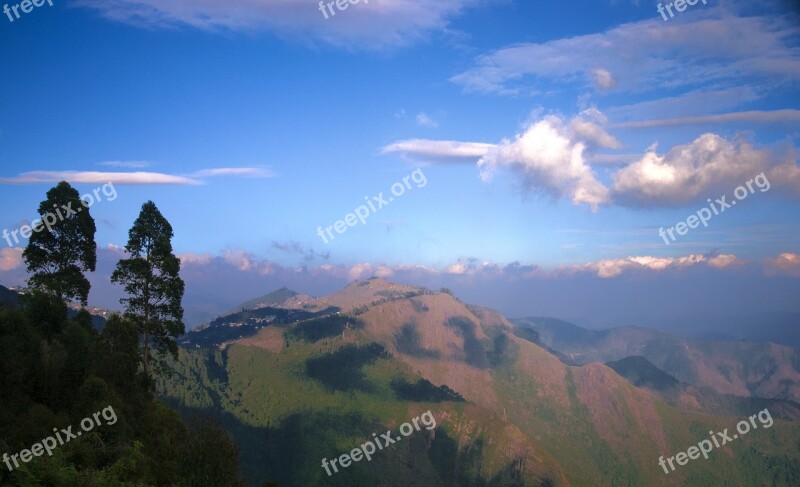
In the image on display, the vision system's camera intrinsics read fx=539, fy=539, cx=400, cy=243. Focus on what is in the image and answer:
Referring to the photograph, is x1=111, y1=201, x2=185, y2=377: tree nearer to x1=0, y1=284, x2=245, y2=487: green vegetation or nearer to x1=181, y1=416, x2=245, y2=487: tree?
x1=0, y1=284, x2=245, y2=487: green vegetation

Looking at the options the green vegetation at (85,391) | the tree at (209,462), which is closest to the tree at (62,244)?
the green vegetation at (85,391)

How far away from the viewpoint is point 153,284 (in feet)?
136

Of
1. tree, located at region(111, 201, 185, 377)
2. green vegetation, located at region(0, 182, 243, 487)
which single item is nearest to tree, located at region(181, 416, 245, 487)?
green vegetation, located at region(0, 182, 243, 487)

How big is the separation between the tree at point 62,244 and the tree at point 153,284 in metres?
5.60

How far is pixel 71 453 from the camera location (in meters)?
25.4

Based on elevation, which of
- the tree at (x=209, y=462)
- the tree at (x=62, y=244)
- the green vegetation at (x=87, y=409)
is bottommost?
the tree at (x=209, y=462)

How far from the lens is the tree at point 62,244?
137 ft

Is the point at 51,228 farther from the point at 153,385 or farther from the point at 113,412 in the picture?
the point at 113,412

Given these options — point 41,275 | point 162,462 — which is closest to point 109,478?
point 162,462

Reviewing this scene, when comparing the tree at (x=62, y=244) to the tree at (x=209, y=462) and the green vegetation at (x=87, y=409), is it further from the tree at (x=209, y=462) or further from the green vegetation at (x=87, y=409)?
the tree at (x=209, y=462)

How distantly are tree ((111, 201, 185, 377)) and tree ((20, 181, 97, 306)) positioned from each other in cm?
A: 560

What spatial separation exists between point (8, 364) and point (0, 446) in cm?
782

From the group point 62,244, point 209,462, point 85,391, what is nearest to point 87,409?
point 85,391

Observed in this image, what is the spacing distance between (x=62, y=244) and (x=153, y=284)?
8.67m
